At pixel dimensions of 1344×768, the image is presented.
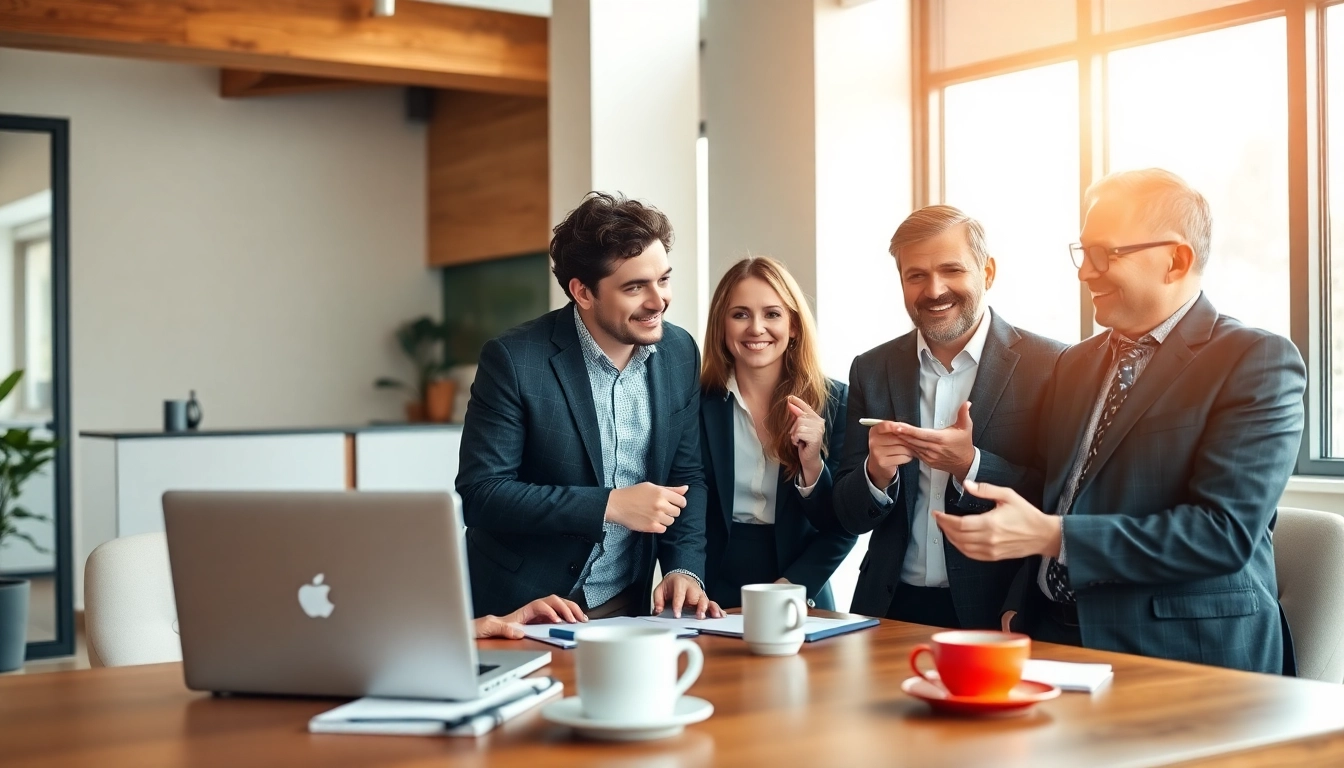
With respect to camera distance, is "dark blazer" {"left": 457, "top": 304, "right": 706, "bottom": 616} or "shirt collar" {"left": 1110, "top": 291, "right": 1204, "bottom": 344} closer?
"shirt collar" {"left": 1110, "top": 291, "right": 1204, "bottom": 344}

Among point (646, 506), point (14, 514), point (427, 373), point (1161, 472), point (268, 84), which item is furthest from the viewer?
point (427, 373)

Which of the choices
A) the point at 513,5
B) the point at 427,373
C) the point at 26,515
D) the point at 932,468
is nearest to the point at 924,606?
the point at 932,468

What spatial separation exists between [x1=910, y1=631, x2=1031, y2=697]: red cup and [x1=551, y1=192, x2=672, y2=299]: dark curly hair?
52.3 inches

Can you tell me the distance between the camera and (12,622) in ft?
18.0

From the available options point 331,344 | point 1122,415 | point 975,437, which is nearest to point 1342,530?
point 1122,415

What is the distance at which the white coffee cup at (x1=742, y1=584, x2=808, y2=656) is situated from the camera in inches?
71.3

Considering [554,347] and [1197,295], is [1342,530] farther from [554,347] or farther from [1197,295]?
[554,347]

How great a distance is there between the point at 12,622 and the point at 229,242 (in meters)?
4.43

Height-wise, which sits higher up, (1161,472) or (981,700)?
(1161,472)

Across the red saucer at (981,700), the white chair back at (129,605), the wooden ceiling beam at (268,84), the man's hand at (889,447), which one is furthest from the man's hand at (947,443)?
the wooden ceiling beam at (268,84)

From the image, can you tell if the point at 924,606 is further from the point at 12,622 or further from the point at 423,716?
the point at 12,622

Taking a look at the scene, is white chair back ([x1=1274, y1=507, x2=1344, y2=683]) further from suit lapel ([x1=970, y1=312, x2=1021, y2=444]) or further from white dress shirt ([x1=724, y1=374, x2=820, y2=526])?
white dress shirt ([x1=724, y1=374, x2=820, y2=526])

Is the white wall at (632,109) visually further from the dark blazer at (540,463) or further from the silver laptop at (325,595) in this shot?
the silver laptop at (325,595)

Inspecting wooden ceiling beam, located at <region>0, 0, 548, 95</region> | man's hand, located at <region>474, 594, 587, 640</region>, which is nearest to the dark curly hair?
man's hand, located at <region>474, 594, 587, 640</region>
